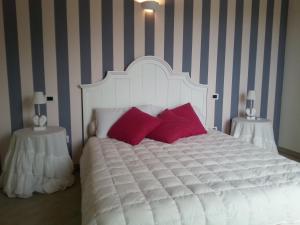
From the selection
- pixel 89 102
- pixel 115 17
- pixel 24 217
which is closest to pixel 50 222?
pixel 24 217

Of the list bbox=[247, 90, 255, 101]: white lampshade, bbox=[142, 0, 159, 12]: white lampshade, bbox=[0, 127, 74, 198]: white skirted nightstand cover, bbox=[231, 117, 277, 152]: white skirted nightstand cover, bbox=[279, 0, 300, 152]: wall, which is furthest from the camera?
bbox=[279, 0, 300, 152]: wall

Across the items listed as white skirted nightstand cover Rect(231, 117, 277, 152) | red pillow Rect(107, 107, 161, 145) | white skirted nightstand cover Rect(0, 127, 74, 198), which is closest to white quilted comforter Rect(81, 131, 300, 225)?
red pillow Rect(107, 107, 161, 145)

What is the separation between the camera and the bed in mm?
1314

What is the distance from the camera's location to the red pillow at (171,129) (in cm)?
263

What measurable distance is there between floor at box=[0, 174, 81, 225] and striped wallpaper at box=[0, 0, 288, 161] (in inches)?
28.6

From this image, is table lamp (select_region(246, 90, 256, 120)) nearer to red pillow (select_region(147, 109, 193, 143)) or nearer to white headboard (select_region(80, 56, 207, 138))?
white headboard (select_region(80, 56, 207, 138))

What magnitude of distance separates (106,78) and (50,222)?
5.63 feet

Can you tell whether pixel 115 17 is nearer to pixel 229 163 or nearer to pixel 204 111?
pixel 204 111

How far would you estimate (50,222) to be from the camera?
207cm

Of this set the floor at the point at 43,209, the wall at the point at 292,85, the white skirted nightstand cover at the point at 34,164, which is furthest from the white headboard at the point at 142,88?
the wall at the point at 292,85

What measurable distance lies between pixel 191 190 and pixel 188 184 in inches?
3.3

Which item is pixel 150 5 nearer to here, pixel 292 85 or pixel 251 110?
pixel 251 110

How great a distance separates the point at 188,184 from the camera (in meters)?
1.56

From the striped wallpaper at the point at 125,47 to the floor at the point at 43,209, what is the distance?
73 cm
